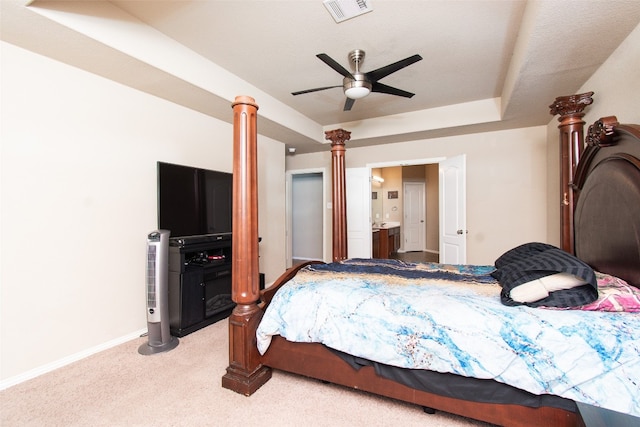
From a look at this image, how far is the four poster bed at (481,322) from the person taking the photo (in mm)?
1384

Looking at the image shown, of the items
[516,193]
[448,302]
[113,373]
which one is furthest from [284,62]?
[516,193]

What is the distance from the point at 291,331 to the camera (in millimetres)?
1898

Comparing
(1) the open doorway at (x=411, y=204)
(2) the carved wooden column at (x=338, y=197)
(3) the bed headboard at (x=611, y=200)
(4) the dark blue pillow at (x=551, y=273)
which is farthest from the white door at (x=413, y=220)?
(4) the dark blue pillow at (x=551, y=273)

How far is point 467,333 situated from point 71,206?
304 centimetres

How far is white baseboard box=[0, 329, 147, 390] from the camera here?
2.03 metres

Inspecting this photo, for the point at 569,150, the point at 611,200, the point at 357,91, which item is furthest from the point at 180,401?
the point at 569,150

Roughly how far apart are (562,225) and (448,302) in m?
1.87

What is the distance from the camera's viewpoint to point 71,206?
2373mm

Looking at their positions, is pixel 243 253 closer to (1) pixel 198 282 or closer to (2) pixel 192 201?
(1) pixel 198 282

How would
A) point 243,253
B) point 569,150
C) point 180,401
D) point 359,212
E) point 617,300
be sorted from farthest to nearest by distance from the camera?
point 359,212, point 569,150, point 243,253, point 180,401, point 617,300

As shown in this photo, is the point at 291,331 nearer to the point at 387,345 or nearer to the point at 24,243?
the point at 387,345

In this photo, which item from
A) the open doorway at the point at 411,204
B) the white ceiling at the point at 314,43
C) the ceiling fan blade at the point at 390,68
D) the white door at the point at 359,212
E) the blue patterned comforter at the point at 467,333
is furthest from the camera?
the open doorway at the point at 411,204

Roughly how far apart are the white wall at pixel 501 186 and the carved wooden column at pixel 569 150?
163cm

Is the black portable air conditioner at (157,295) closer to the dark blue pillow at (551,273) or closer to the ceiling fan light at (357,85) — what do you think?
the ceiling fan light at (357,85)
